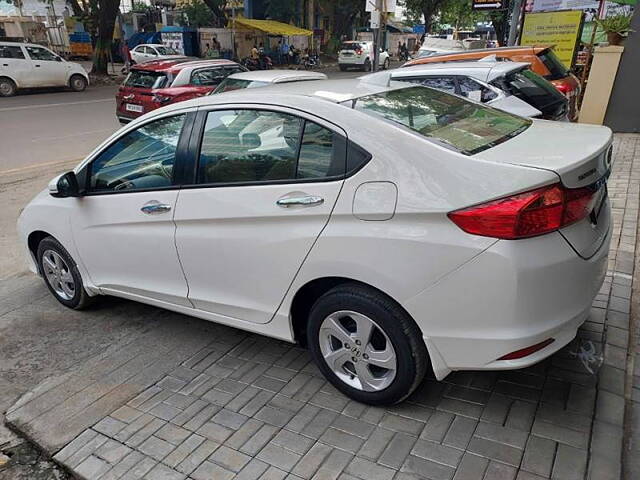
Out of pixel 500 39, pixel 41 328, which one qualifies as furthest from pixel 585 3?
pixel 41 328

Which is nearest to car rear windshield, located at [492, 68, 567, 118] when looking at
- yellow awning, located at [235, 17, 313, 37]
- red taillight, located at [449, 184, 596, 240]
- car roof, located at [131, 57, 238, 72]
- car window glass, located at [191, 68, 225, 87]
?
red taillight, located at [449, 184, 596, 240]

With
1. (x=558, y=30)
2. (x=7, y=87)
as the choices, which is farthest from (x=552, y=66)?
(x=7, y=87)

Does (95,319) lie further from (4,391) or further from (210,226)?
(210,226)

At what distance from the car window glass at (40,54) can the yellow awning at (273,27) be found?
17032mm

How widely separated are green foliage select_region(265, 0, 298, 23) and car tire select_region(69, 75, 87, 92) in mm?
21395

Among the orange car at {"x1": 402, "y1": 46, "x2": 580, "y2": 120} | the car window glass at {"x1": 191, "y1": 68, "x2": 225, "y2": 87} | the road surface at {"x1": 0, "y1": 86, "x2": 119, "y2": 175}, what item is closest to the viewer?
the orange car at {"x1": 402, "y1": 46, "x2": 580, "y2": 120}

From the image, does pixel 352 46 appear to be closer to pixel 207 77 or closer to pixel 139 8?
pixel 139 8

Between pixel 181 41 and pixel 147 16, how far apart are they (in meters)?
12.3

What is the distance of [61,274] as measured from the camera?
4.00 m

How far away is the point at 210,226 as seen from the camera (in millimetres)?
2914

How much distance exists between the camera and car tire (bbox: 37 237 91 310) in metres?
3.88

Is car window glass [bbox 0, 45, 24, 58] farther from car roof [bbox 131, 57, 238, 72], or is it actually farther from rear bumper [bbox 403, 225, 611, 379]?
rear bumper [bbox 403, 225, 611, 379]

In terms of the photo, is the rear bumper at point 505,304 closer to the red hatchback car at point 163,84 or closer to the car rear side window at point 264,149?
the car rear side window at point 264,149

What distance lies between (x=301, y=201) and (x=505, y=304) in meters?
1.07
